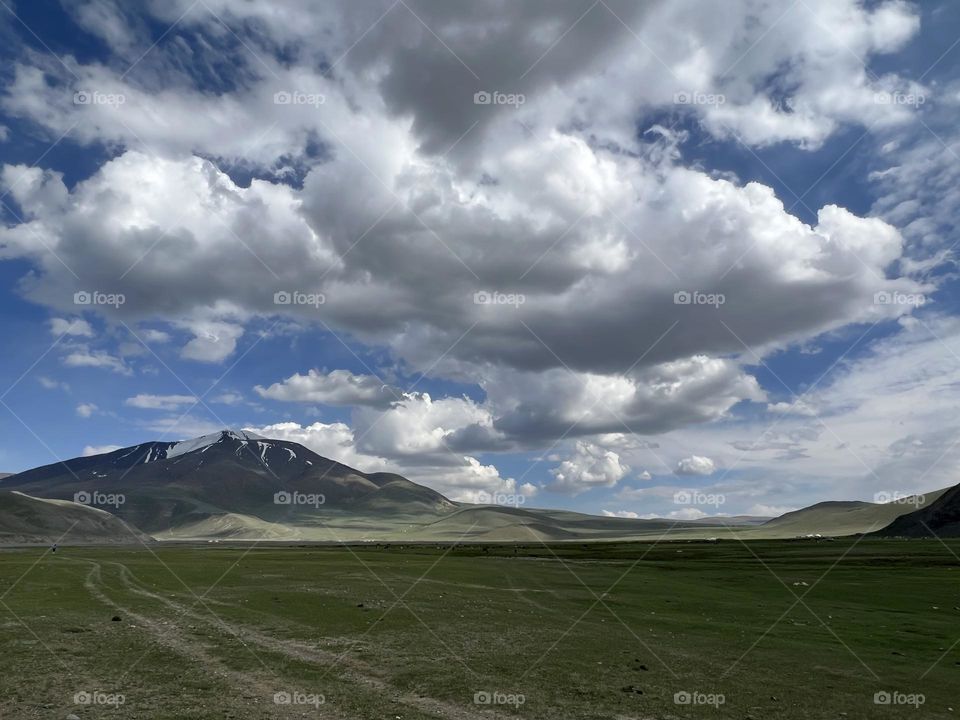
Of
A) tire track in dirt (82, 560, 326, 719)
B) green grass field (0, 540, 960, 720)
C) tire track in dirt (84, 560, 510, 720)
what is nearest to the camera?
tire track in dirt (82, 560, 326, 719)

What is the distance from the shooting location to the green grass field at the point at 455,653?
17.2 metres

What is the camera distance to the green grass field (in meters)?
17.2

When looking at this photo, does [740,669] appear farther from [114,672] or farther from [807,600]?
[807,600]

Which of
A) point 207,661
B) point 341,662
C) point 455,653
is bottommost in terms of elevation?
point 455,653

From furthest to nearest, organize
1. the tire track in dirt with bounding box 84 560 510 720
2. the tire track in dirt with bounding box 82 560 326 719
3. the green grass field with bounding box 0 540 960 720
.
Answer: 1. the green grass field with bounding box 0 540 960 720
2. the tire track in dirt with bounding box 84 560 510 720
3. the tire track in dirt with bounding box 82 560 326 719

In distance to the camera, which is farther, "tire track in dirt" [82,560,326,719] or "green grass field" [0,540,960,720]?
"green grass field" [0,540,960,720]

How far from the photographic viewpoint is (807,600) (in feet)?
152

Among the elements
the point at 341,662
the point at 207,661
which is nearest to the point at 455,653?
the point at 341,662

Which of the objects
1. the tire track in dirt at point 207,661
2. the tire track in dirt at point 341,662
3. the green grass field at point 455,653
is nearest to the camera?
the tire track in dirt at point 207,661

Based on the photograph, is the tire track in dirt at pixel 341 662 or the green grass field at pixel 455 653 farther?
the green grass field at pixel 455 653

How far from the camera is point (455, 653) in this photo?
2341 cm

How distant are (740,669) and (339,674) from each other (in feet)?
47.0

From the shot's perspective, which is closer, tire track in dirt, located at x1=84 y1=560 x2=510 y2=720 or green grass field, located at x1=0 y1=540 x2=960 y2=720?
tire track in dirt, located at x1=84 y1=560 x2=510 y2=720

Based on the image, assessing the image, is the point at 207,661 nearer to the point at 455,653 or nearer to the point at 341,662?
the point at 341,662
